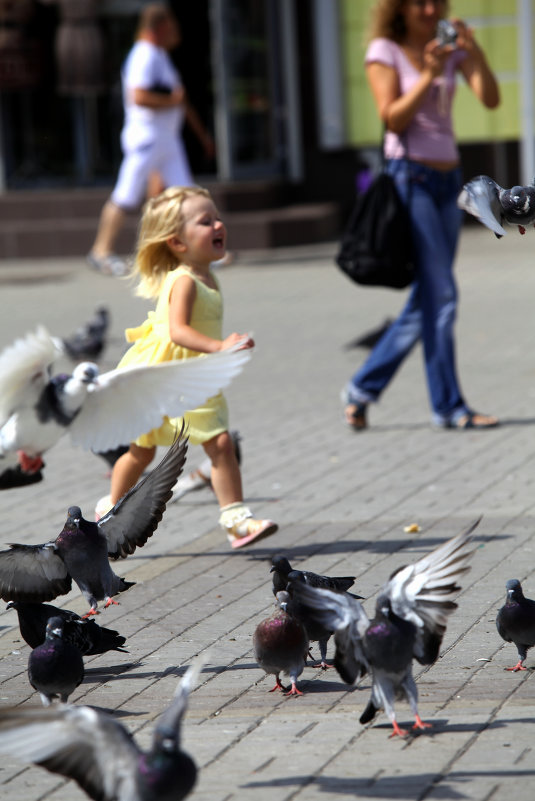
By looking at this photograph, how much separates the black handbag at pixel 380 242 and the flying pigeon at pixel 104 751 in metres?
5.12

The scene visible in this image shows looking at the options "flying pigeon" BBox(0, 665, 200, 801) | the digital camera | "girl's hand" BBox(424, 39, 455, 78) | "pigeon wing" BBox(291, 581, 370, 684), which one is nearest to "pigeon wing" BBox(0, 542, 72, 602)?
"pigeon wing" BBox(291, 581, 370, 684)

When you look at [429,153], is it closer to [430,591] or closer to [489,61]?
[430,591]

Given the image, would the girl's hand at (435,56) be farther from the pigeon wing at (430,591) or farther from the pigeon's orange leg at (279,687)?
the pigeon wing at (430,591)

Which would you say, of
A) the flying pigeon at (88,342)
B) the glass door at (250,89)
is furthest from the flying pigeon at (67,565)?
the glass door at (250,89)

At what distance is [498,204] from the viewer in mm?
4297

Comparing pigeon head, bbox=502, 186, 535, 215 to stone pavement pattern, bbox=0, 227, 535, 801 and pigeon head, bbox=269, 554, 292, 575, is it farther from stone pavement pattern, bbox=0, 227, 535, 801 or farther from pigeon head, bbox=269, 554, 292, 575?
stone pavement pattern, bbox=0, 227, 535, 801

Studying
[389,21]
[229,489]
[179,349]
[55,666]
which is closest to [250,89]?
[389,21]

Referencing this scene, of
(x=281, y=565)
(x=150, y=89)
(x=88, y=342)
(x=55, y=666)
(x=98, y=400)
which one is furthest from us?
(x=150, y=89)

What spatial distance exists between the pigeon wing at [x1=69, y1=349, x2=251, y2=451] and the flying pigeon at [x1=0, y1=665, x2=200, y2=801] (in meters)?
2.07

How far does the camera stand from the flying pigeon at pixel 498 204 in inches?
165

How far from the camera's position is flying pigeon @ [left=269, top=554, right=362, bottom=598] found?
4346 millimetres

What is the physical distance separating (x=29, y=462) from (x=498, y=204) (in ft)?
6.71

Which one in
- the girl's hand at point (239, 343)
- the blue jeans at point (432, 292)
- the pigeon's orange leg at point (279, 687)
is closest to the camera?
the pigeon's orange leg at point (279, 687)

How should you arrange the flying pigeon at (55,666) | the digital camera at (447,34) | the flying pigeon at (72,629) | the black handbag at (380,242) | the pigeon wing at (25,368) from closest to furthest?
the flying pigeon at (55,666)
the flying pigeon at (72,629)
the pigeon wing at (25,368)
the digital camera at (447,34)
the black handbag at (380,242)
